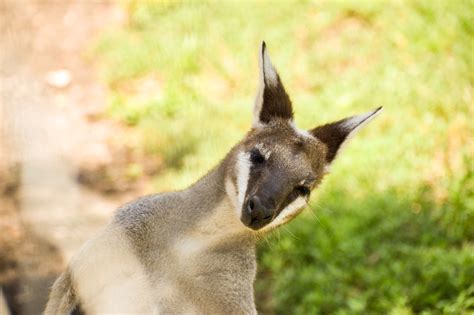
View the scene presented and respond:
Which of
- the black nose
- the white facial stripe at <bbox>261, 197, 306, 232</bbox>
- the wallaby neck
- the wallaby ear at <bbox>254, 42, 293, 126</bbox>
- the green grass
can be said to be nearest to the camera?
the black nose

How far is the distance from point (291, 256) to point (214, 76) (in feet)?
8.28

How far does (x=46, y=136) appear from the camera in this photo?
6910 millimetres

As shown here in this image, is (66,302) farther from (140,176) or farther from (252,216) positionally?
(140,176)

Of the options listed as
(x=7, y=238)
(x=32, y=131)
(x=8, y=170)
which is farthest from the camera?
(x=32, y=131)

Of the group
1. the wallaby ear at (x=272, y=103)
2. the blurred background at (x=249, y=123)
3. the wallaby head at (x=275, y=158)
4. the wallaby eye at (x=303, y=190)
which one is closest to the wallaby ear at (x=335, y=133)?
the wallaby head at (x=275, y=158)

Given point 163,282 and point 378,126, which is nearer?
point 163,282

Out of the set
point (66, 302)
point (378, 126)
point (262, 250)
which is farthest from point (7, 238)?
point (378, 126)

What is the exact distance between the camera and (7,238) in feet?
18.8

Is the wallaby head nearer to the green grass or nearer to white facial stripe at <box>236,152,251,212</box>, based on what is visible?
white facial stripe at <box>236,152,251,212</box>

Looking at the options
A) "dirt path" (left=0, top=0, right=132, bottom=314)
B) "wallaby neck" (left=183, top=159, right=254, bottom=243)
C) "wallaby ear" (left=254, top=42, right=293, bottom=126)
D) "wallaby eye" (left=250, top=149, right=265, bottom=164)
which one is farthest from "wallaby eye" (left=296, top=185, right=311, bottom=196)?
"dirt path" (left=0, top=0, right=132, bottom=314)

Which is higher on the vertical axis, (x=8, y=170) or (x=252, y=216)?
(x=252, y=216)

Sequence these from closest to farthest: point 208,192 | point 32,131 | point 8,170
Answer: point 208,192
point 8,170
point 32,131

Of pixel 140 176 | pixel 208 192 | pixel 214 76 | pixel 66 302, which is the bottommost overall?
pixel 140 176

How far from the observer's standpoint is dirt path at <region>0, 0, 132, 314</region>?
5590 millimetres
